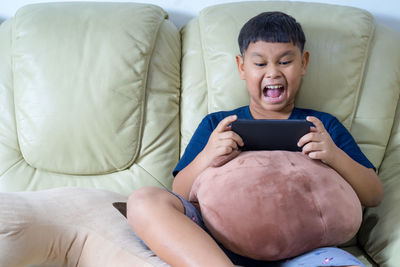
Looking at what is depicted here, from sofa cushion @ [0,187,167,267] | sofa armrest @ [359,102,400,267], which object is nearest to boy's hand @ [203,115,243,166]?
sofa cushion @ [0,187,167,267]

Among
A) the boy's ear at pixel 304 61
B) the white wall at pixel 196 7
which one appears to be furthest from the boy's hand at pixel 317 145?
the white wall at pixel 196 7

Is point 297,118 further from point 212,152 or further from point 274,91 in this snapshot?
point 212,152

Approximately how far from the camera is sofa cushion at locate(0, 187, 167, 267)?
91cm

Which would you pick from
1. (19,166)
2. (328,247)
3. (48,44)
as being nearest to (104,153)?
(19,166)

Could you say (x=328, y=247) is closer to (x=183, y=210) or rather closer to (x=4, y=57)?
(x=183, y=210)

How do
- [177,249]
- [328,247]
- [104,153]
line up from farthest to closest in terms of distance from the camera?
[104,153] → [328,247] → [177,249]

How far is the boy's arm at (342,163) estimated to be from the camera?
1.04m

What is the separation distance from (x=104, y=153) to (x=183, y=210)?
0.47m

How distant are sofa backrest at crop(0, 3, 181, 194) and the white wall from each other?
21 centimetres

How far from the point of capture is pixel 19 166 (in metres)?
1.36

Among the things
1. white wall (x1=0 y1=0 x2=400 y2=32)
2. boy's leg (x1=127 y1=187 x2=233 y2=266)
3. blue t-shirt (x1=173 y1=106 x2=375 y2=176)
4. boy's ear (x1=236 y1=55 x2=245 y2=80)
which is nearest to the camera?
boy's leg (x1=127 y1=187 x2=233 y2=266)

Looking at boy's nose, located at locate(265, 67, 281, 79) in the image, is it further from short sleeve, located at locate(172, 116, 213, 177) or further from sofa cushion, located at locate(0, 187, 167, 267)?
sofa cushion, located at locate(0, 187, 167, 267)

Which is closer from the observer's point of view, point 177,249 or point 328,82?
point 177,249

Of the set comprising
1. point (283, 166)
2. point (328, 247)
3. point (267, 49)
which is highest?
point (267, 49)
